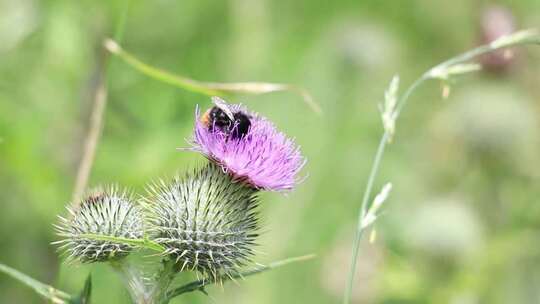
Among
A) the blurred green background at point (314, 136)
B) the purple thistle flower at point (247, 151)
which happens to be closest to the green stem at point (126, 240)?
the purple thistle flower at point (247, 151)

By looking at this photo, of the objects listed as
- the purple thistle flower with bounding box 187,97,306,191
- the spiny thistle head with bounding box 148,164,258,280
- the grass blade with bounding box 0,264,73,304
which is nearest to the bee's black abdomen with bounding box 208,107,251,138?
the purple thistle flower with bounding box 187,97,306,191

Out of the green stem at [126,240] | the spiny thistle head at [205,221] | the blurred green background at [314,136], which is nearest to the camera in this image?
the green stem at [126,240]

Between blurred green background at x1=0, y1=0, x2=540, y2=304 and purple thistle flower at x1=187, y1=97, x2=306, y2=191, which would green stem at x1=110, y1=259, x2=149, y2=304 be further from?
blurred green background at x1=0, y1=0, x2=540, y2=304

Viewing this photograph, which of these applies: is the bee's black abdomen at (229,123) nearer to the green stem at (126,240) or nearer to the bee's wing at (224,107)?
the bee's wing at (224,107)

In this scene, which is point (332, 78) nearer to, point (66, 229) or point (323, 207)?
point (323, 207)

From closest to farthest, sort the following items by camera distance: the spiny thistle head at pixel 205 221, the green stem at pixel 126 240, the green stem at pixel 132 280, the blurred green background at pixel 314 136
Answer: the green stem at pixel 126 240 → the green stem at pixel 132 280 → the spiny thistle head at pixel 205 221 → the blurred green background at pixel 314 136

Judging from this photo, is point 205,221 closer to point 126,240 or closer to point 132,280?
point 132,280

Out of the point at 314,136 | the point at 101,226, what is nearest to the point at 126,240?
the point at 101,226
